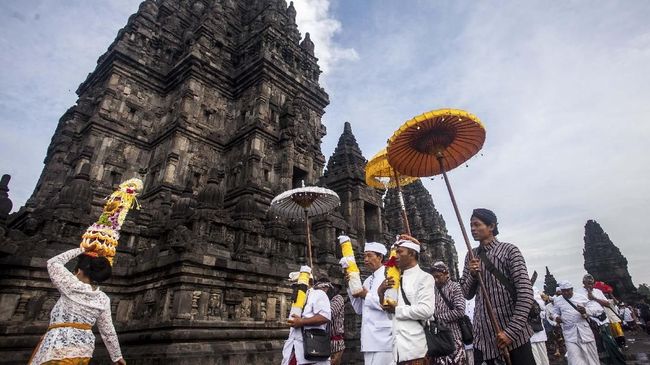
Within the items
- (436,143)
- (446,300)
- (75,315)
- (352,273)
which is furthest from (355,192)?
(75,315)

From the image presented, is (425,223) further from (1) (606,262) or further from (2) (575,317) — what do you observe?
(2) (575,317)

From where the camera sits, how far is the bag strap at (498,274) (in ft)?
10.1

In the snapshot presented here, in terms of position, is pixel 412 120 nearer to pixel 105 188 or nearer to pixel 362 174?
pixel 362 174

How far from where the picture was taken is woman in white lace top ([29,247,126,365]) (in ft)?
11.0

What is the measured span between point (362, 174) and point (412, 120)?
44.3ft

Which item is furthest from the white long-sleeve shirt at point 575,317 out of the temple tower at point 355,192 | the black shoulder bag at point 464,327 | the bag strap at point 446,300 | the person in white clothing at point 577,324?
the temple tower at point 355,192

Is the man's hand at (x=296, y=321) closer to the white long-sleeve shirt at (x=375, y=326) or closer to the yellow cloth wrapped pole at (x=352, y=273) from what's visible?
the yellow cloth wrapped pole at (x=352, y=273)

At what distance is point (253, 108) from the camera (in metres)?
18.7

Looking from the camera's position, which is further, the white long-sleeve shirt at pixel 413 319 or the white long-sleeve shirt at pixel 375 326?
the white long-sleeve shirt at pixel 375 326

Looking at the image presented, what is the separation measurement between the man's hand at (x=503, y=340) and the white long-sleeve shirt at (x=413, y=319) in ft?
1.91

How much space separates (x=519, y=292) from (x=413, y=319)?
1.00 m

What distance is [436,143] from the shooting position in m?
4.80

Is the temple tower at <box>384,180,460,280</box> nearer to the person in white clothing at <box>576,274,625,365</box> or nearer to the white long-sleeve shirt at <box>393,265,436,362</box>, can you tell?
the person in white clothing at <box>576,274,625,365</box>

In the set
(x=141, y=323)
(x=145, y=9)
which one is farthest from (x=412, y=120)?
(x=145, y=9)
